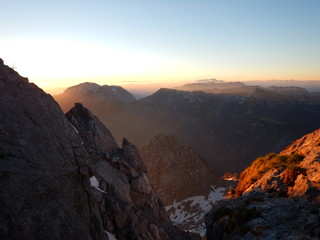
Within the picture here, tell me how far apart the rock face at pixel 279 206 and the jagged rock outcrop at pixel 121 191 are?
53.2ft

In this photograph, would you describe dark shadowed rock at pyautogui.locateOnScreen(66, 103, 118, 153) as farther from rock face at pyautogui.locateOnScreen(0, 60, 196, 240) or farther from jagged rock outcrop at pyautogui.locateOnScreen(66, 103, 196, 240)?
rock face at pyautogui.locateOnScreen(0, 60, 196, 240)

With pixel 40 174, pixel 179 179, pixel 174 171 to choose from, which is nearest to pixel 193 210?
pixel 179 179

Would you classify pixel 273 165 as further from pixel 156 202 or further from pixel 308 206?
pixel 156 202

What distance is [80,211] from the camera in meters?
27.6

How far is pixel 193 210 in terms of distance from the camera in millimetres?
144750

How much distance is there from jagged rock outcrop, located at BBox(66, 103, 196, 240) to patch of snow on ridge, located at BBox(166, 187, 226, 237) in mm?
59967

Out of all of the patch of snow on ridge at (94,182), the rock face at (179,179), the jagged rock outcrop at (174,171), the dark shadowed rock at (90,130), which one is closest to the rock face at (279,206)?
the patch of snow on ridge at (94,182)

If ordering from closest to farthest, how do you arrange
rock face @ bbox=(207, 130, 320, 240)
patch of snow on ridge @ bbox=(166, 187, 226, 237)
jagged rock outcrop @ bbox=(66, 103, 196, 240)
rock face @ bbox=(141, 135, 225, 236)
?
rock face @ bbox=(207, 130, 320, 240) → jagged rock outcrop @ bbox=(66, 103, 196, 240) → patch of snow on ridge @ bbox=(166, 187, 226, 237) → rock face @ bbox=(141, 135, 225, 236)

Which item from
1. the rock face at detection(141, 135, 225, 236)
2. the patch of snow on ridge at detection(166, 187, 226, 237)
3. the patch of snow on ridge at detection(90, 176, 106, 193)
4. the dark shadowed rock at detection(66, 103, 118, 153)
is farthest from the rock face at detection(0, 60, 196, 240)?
the rock face at detection(141, 135, 225, 236)

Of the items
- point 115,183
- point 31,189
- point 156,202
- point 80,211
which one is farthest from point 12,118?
point 156,202

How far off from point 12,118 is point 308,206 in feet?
79.1

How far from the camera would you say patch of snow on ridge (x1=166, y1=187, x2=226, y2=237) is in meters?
120

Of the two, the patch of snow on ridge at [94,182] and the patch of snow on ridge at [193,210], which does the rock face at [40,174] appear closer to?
the patch of snow on ridge at [94,182]

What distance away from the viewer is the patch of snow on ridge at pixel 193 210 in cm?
12025
